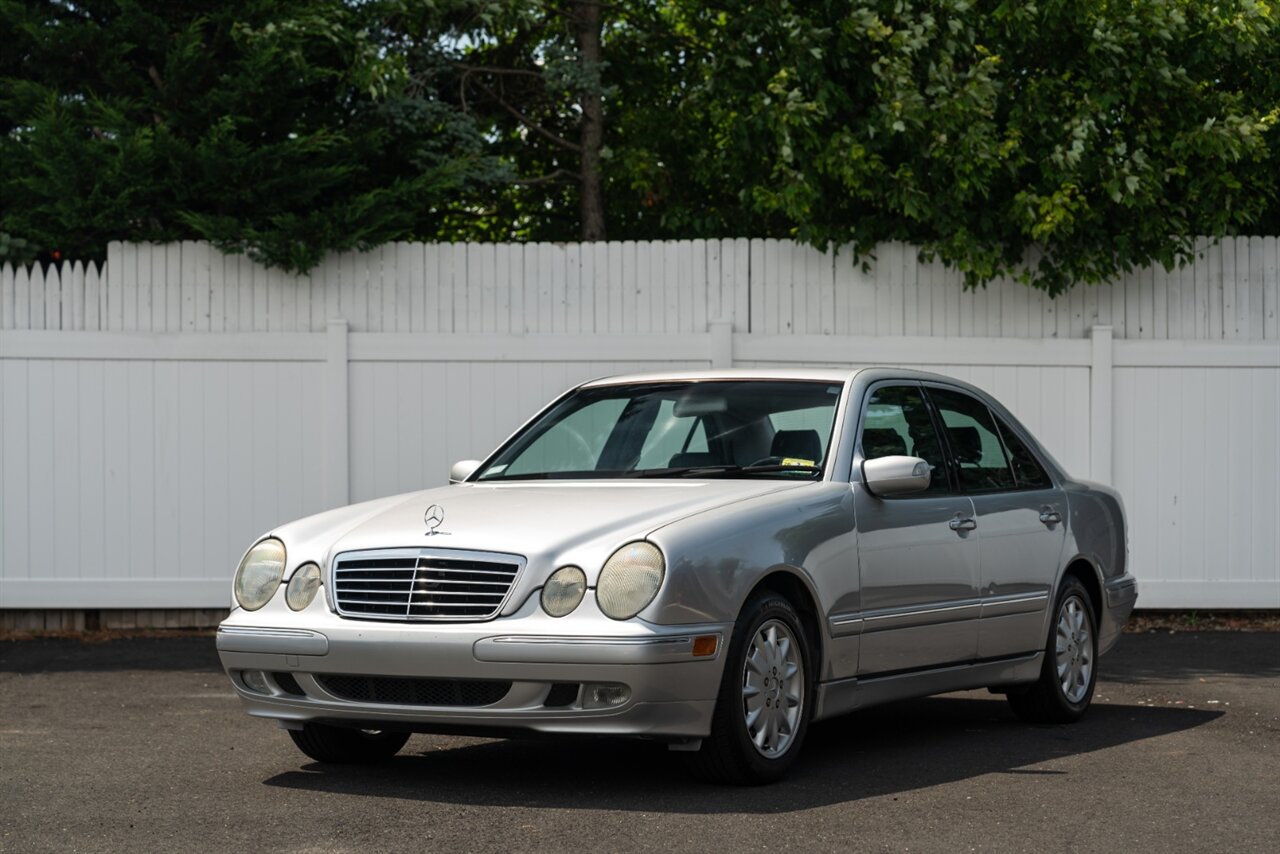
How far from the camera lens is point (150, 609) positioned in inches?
497

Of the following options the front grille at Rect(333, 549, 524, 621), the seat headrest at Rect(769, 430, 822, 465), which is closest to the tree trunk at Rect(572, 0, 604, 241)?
the seat headrest at Rect(769, 430, 822, 465)

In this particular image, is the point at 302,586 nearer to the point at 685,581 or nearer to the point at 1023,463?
the point at 685,581

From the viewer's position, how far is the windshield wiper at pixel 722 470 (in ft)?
24.5

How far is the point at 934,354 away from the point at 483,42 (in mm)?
4676

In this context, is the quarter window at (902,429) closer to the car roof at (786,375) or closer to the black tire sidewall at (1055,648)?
the car roof at (786,375)

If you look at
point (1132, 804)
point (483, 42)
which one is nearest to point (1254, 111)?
point (483, 42)

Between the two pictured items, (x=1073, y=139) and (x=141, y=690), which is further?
(x=1073, y=139)

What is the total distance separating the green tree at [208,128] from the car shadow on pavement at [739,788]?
545cm

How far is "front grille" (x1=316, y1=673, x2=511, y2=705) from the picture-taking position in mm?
6453

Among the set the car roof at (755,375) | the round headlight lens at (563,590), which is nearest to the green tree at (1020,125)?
the car roof at (755,375)

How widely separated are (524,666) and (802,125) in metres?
6.67

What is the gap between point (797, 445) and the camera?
25.0 ft

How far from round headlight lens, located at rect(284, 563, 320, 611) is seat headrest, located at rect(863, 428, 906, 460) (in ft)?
7.45

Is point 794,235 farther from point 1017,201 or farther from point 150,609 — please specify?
point 150,609
